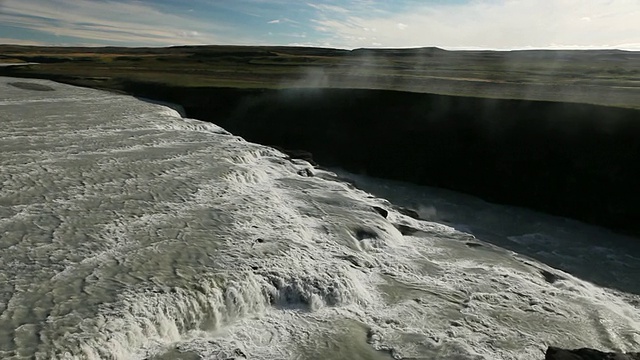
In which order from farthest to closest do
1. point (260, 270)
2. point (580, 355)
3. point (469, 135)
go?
point (469, 135), point (260, 270), point (580, 355)

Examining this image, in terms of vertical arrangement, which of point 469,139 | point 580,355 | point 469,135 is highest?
point 469,135

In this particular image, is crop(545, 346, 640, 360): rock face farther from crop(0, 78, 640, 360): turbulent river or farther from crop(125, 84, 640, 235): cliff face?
crop(125, 84, 640, 235): cliff face

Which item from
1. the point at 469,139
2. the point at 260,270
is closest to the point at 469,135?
the point at 469,139

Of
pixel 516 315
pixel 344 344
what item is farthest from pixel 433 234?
pixel 344 344

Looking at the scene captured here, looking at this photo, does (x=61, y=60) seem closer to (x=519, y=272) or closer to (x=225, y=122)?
(x=225, y=122)

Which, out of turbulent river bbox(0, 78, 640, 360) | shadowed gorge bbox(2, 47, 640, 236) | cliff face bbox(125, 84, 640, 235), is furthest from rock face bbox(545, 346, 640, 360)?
cliff face bbox(125, 84, 640, 235)

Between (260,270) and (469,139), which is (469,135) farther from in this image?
(260,270)

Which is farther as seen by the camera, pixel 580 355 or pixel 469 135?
pixel 469 135

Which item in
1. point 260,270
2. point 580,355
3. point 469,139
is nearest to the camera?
point 580,355
